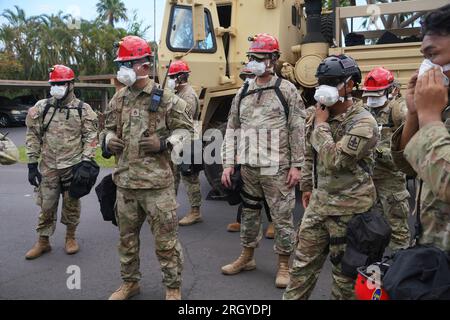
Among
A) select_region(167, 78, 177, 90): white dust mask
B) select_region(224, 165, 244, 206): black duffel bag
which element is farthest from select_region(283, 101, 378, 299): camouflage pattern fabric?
select_region(167, 78, 177, 90): white dust mask

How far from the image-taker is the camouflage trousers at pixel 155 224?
11.3 ft

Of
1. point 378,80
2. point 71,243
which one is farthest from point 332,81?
point 71,243

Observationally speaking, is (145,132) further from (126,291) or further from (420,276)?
(420,276)

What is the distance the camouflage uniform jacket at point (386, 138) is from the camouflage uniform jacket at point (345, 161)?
154 cm

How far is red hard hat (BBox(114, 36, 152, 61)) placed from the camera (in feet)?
11.3

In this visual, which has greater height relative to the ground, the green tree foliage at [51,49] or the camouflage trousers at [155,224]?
the green tree foliage at [51,49]

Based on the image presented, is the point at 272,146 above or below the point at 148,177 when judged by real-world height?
above

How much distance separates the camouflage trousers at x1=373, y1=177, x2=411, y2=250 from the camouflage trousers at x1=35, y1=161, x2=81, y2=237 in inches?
125

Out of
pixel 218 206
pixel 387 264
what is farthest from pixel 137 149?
pixel 218 206

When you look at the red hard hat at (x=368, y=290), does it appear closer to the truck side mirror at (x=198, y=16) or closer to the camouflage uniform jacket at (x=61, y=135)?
the camouflage uniform jacket at (x=61, y=135)

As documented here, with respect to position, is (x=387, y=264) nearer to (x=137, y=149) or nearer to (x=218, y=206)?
(x=137, y=149)

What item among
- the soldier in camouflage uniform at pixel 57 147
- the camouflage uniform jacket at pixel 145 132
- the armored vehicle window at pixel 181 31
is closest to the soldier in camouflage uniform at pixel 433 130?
the camouflage uniform jacket at pixel 145 132

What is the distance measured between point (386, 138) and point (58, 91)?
3324mm

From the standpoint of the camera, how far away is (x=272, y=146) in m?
4.00
